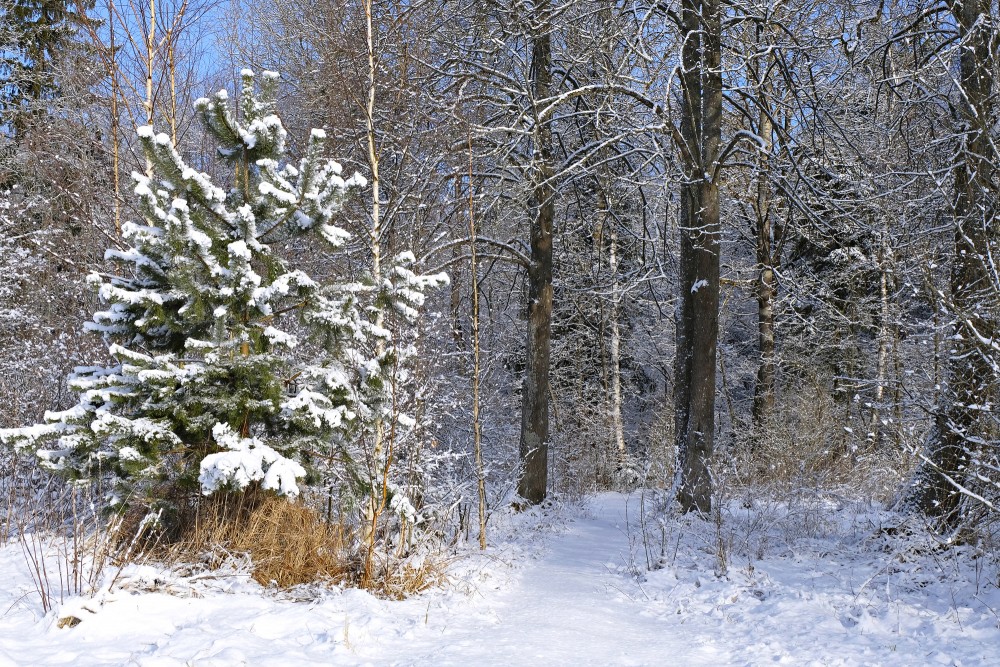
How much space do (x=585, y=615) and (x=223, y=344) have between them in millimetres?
3483

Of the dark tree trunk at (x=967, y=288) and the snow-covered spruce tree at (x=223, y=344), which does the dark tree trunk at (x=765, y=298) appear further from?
the snow-covered spruce tree at (x=223, y=344)

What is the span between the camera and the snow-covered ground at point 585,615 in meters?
4.05

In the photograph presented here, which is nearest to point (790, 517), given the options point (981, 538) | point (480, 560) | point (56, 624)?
point (981, 538)

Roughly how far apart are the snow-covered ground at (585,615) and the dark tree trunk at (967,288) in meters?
0.63

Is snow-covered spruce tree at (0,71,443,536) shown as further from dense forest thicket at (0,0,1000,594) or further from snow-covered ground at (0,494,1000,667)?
snow-covered ground at (0,494,1000,667)

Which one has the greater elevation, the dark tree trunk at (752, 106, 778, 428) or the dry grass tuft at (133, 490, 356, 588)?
the dark tree trunk at (752, 106, 778, 428)

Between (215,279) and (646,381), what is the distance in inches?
764

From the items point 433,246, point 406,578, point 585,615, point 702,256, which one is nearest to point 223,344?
point 406,578

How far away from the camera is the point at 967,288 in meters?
6.05

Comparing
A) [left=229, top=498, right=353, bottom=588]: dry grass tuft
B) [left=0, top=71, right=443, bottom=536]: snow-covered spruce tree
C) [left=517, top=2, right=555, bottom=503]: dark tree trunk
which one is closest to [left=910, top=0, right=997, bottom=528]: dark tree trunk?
[left=0, top=71, right=443, bottom=536]: snow-covered spruce tree

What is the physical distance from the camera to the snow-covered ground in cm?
405

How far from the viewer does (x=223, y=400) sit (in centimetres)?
543

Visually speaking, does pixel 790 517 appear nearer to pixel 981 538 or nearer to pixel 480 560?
pixel 981 538

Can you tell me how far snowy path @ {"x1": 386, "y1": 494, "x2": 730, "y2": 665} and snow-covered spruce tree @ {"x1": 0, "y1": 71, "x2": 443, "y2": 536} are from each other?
1.47 metres
